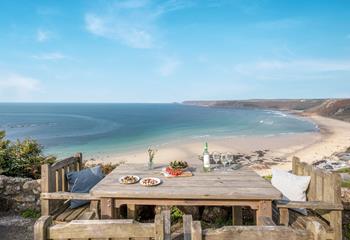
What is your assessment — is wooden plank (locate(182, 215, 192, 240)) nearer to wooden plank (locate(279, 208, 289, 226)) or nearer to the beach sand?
wooden plank (locate(279, 208, 289, 226))

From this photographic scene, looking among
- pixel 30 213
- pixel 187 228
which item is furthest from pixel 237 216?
pixel 30 213

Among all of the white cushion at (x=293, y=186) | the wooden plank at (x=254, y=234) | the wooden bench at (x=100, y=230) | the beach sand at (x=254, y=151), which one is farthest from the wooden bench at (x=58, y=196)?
the beach sand at (x=254, y=151)

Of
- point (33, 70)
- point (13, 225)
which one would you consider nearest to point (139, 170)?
point (13, 225)

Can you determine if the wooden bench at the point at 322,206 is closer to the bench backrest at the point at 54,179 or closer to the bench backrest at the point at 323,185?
the bench backrest at the point at 323,185

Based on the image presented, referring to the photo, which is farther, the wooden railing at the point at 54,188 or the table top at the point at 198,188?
the wooden railing at the point at 54,188

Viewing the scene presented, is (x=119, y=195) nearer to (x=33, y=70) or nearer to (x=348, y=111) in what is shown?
(x=348, y=111)

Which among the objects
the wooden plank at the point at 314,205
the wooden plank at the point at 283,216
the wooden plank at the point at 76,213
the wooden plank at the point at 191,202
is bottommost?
the wooden plank at the point at 76,213
